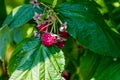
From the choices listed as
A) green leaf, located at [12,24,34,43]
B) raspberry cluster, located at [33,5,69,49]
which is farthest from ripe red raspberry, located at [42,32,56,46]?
green leaf, located at [12,24,34,43]

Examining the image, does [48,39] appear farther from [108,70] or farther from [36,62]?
[108,70]

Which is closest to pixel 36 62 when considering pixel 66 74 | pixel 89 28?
pixel 89 28

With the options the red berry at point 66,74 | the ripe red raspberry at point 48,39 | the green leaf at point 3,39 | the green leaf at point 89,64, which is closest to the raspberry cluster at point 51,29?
the ripe red raspberry at point 48,39

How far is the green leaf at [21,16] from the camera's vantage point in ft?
3.65

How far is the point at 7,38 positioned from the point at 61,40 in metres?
0.22

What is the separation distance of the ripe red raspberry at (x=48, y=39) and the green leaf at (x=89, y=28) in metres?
0.05

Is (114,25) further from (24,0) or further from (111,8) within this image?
(24,0)

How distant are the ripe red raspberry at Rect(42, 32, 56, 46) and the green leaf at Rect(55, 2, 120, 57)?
50 mm

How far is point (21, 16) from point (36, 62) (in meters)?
0.16

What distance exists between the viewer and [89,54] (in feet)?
4.46

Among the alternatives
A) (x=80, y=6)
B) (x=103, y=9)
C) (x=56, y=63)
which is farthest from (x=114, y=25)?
(x=56, y=63)

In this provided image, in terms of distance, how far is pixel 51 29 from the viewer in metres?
1.05

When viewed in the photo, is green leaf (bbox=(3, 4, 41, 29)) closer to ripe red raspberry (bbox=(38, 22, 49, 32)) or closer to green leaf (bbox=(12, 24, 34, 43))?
ripe red raspberry (bbox=(38, 22, 49, 32))

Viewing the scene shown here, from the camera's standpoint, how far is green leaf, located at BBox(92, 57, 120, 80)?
1196mm
